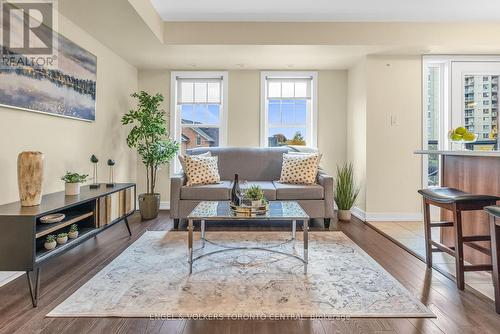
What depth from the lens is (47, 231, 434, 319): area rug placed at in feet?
5.87

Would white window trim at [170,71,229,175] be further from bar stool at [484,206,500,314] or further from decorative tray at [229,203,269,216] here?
bar stool at [484,206,500,314]

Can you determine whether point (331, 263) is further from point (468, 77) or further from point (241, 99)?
point (468, 77)

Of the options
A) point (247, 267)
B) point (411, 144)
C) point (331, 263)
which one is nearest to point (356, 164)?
point (411, 144)

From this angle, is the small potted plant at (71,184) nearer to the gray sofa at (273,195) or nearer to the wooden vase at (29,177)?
the wooden vase at (29,177)

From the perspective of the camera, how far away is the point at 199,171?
12.7 ft

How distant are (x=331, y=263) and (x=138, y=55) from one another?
3.67 m

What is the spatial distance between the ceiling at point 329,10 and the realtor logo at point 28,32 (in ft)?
3.54

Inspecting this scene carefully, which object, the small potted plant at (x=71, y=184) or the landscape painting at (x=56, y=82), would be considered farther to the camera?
the small potted plant at (x=71, y=184)

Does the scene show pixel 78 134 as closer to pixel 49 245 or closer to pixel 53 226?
pixel 53 226

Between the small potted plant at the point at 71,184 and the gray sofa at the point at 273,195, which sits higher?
the small potted plant at the point at 71,184

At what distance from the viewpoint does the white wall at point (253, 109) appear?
4863 millimetres

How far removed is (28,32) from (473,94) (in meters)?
5.27

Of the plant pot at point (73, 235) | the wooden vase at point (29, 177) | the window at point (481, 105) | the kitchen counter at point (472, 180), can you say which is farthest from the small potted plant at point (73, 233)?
the window at point (481, 105)

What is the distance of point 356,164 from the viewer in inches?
178
